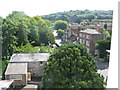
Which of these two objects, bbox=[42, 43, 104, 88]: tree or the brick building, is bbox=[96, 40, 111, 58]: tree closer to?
the brick building

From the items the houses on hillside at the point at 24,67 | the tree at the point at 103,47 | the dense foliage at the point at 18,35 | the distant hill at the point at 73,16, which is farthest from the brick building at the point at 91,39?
the distant hill at the point at 73,16

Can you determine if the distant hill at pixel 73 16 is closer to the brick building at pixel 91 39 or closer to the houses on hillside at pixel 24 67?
the brick building at pixel 91 39

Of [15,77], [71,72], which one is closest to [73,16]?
[15,77]

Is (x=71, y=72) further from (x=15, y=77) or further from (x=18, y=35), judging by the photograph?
(x=18, y=35)

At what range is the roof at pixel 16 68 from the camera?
9.26 feet

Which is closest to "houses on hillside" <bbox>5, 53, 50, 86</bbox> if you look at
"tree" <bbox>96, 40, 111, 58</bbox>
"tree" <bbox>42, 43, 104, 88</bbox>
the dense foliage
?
the dense foliage

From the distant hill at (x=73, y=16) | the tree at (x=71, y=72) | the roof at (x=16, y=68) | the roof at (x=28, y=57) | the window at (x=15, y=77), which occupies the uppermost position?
the distant hill at (x=73, y=16)

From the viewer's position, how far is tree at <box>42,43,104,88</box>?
62.0 inches

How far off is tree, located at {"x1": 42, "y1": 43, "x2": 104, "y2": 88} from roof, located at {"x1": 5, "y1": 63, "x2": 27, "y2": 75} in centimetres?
122

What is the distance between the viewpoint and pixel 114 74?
4.90 ft

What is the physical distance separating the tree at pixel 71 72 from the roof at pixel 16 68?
122cm

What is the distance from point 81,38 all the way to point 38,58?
2.80 meters

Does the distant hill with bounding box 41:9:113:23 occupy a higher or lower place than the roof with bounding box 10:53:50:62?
higher

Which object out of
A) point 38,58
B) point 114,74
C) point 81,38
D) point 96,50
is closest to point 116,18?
point 114,74
